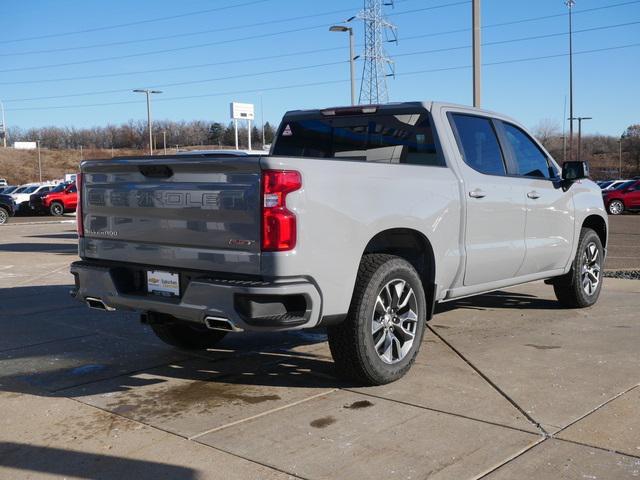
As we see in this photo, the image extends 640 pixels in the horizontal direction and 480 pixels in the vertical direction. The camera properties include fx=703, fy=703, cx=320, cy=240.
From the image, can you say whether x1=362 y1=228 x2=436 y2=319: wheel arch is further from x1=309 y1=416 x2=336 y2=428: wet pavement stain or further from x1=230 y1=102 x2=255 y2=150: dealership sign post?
x1=230 y1=102 x2=255 y2=150: dealership sign post

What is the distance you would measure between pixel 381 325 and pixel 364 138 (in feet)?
6.18

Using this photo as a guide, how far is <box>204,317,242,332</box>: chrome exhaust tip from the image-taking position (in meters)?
4.25

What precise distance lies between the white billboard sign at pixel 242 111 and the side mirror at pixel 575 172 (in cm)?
4173

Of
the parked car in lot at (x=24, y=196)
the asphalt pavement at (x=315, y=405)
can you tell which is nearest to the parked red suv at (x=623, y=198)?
the asphalt pavement at (x=315, y=405)

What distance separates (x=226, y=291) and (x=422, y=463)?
1497mm

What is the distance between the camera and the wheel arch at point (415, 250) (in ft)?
16.6

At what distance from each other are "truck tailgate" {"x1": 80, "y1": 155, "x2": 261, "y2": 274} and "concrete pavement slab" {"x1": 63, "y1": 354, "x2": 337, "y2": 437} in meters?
0.90

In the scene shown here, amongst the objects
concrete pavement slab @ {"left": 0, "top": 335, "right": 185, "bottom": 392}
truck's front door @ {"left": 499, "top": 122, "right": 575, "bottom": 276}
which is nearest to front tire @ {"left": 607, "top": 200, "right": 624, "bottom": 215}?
truck's front door @ {"left": 499, "top": 122, "right": 575, "bottom": 276}

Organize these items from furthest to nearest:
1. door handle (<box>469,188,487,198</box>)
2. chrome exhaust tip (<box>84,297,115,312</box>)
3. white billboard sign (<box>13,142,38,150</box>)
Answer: white billboard sign (<box>13,142,38,150</box>) < door handle (<box>469,188,487,198</box>) < chrome exhaust tip (<box>84,297,115,312</box>)

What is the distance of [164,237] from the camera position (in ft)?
15.2

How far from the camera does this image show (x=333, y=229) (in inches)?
172

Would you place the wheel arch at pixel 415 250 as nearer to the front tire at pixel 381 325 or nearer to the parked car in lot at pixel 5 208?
the front tire at pixel 381 325

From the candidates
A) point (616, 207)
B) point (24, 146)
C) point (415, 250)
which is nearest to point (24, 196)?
point (616, 207)

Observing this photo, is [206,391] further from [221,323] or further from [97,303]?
[97,303]
